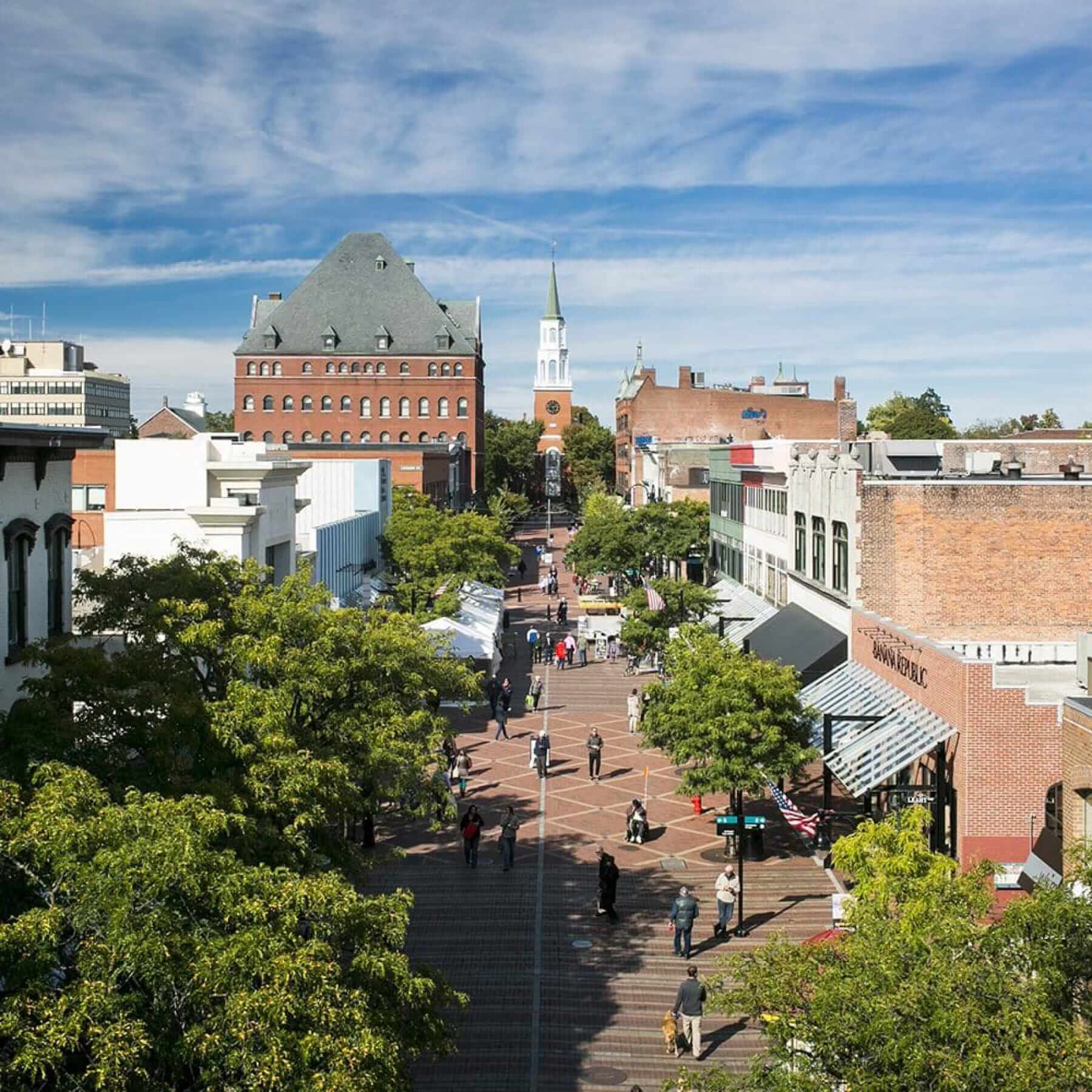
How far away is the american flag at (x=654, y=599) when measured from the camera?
50.9m

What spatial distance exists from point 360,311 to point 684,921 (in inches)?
4572

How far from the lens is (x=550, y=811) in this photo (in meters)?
33.3

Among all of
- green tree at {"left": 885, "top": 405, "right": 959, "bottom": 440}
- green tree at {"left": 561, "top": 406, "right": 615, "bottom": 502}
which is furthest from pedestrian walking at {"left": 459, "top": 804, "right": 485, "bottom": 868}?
green tree at {"left": 561, "top": 406, "right": 615, "bottom": 502}

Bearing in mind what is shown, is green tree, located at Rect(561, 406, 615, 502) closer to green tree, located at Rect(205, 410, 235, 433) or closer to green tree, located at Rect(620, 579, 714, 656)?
green tree, located at Rect(205, 410, 235, 433)

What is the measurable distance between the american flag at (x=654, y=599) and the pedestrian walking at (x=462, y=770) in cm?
1594

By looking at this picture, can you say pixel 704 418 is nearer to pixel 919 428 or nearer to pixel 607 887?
pixel 919 428

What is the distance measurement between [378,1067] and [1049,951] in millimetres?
5390

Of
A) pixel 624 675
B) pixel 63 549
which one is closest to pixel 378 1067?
pixel 63 549

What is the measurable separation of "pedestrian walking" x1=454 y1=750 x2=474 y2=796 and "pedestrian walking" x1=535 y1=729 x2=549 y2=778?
73.9 inches

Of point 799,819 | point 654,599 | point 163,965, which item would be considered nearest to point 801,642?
point 799,819

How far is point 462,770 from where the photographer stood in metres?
35.0

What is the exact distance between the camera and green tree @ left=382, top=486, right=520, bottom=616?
5441cm

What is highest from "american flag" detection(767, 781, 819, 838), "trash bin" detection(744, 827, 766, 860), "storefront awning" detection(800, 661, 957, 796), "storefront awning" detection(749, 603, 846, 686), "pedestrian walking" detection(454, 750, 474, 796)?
"storefront awning" detection(749, 603, 846, 686)

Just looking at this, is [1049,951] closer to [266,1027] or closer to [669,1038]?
[266,1027]
